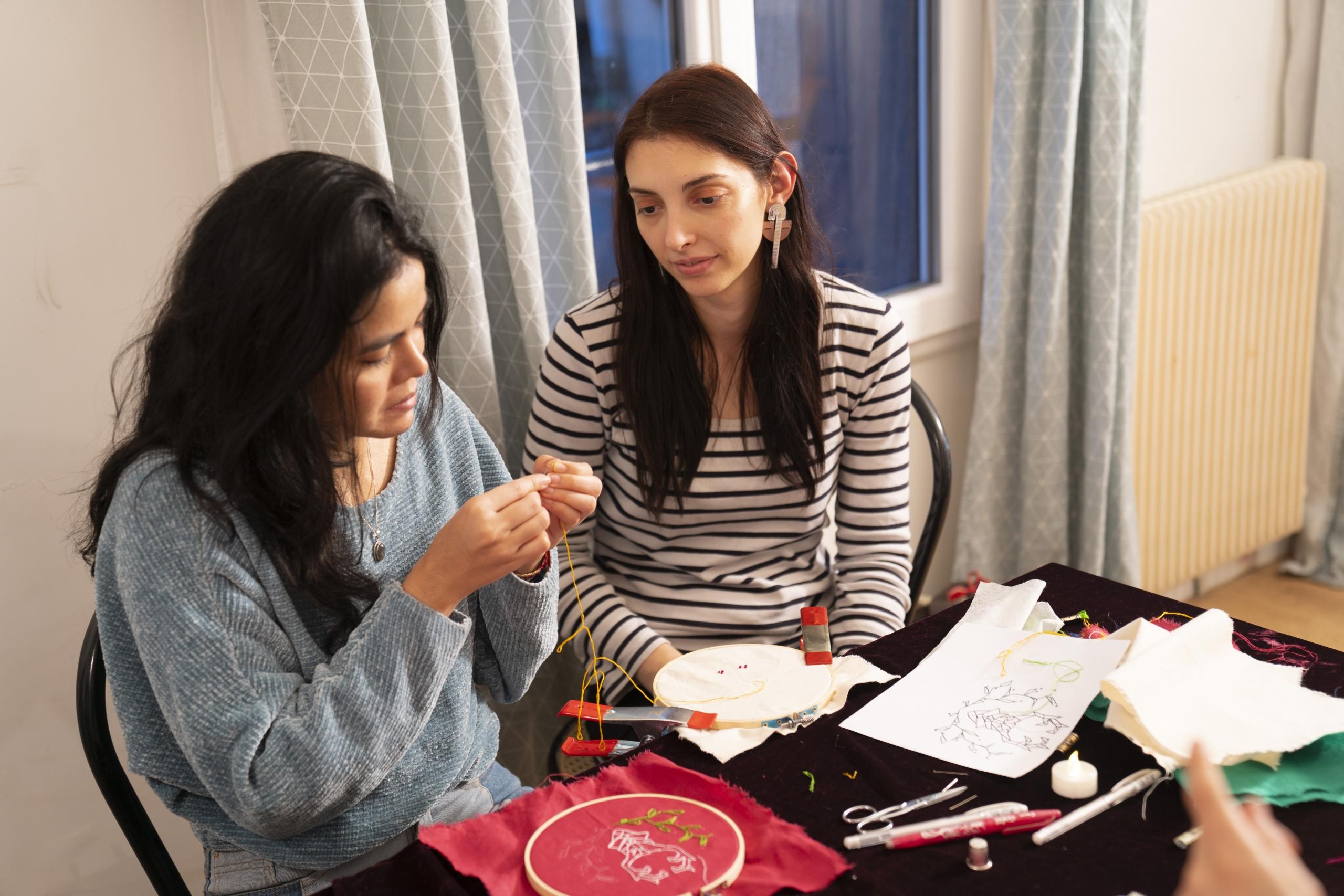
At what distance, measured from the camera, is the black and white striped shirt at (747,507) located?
1.51m

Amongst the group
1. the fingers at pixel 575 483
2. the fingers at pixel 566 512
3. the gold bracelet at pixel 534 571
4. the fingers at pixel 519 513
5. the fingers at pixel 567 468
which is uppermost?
the fingers at pixel 519 513

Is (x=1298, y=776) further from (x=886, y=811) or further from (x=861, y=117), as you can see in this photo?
(x=861, y=117)

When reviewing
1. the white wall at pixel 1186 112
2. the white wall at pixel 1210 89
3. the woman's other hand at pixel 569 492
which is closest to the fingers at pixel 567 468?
the woman's other hand at pixel 569 492

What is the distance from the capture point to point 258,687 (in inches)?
36.5

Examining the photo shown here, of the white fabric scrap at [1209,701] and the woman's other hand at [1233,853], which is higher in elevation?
the woman's other hand at [1233,853]

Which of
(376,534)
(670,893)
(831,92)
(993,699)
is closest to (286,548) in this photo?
(376,534)

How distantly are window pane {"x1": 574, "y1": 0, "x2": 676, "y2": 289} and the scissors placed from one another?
4.02ft

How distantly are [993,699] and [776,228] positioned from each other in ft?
2.30

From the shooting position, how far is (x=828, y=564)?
63.6 inches

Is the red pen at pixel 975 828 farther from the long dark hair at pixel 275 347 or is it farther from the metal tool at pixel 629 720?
the long dark hair at pixel 275 347

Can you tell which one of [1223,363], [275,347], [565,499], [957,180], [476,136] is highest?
[476,136]

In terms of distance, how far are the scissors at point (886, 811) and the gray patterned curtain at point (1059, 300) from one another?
1.51 m

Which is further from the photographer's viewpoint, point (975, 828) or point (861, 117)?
point (861, 117)

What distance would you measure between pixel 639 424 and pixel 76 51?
820 mm
